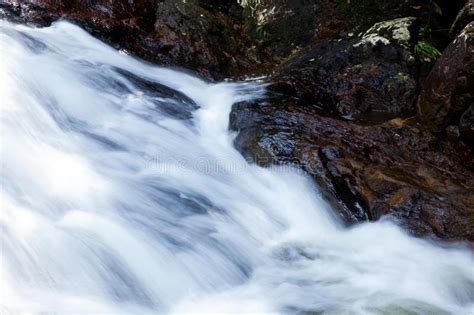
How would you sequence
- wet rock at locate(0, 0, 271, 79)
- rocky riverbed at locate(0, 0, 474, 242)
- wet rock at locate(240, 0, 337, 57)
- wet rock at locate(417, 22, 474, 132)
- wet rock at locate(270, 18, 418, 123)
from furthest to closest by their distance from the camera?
wet rock at locate(240, 0, 337, 57) → wet rock at locate(0, 0, 271, 79) → wet rock at locate(270, 18, 418, 123) → wet rock at locate(417, 22, 474, 132) → rocky riverbed at locate(0, 0, 474, 242)

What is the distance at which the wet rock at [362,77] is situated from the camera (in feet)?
18.8

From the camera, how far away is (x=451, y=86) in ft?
15.8

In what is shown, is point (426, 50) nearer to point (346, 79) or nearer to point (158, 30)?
point (346, 79)

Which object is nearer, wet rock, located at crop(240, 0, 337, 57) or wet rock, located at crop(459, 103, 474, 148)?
wet rock, located at crop(459, 103, 474, 148)

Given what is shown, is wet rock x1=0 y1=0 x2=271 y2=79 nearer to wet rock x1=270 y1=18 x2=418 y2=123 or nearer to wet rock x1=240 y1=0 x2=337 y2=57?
wet rock x1=240 y1=0 x2=337 y2=57

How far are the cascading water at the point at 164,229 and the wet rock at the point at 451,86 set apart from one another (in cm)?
161

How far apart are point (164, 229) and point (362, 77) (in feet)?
11.6

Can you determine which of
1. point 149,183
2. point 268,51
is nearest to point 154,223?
point 149,183

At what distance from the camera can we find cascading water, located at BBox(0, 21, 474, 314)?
3.49 meters

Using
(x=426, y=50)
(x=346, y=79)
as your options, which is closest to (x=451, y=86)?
(x=426, y=50)

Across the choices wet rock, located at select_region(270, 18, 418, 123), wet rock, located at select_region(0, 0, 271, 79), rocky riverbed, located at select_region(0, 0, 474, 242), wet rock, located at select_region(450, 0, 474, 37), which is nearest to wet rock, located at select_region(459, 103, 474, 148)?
rocky riverbed, located at select_region(0, 0, 474, 242)

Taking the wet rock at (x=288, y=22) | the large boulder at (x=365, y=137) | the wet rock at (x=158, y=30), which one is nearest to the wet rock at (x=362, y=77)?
the large boulder at (x=365, y=137)

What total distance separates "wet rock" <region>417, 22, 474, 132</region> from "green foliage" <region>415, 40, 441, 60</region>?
928 mm

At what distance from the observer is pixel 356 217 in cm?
442
